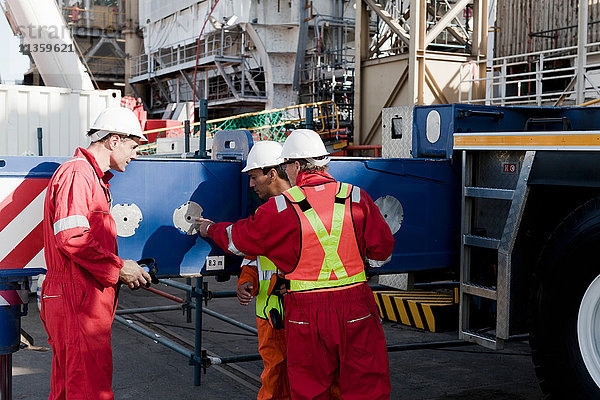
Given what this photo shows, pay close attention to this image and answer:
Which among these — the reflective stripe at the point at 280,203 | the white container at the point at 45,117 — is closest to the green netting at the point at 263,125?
the white container at the point at 45,117

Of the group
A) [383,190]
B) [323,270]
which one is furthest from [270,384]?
[383,190]

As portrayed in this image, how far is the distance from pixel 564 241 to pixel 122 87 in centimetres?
4930

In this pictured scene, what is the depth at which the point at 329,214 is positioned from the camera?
147 inches

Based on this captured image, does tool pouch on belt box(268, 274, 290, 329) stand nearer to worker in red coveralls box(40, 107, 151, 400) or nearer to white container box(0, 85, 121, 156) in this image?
worker in red coveralls box(40, 107, 151, 400)

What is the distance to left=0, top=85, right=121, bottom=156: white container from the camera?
489 inches

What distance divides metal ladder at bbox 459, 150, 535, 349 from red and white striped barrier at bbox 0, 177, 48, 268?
272cm

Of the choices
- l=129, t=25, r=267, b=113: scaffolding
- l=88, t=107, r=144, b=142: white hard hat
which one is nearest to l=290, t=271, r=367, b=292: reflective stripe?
l=88, t=107, r=144, b=142: white hard hat

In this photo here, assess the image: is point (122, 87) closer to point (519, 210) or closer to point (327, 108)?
point (327, 108)

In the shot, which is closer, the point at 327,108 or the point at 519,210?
the point at 519,210

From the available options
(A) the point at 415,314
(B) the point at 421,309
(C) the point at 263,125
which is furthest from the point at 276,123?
(B) the point at 421,309

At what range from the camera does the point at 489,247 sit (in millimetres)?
4660

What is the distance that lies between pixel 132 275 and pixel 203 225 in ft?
2.39

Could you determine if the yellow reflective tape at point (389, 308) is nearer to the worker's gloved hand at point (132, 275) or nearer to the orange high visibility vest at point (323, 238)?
the orange high visibility vest at point (323, 238)

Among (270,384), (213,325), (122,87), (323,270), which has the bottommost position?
(213,325)
